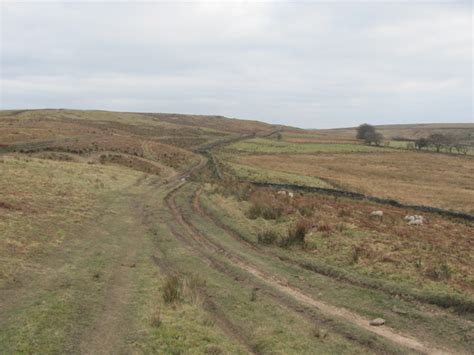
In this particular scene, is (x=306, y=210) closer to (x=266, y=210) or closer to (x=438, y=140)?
(x=266, y=210)

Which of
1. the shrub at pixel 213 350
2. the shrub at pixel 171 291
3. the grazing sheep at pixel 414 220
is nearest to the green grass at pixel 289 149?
the grazing sheep at pixel 414 220

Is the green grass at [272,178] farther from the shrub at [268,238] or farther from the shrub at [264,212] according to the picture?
the shrub at [268,238]

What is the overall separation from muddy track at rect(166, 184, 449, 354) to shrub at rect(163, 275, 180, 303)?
3.65 meters

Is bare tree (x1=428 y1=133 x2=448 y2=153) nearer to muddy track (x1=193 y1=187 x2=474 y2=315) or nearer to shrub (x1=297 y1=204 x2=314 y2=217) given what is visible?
shrub (x1=297 y1=204 x2=314 y2=217)

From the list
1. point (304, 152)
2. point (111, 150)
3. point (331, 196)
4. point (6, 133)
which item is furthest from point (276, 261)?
point (304, 152)

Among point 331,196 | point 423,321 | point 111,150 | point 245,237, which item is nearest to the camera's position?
point 423,321

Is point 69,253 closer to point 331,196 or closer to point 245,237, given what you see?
point 245,237

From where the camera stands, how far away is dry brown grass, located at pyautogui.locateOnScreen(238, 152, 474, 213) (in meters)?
57.4

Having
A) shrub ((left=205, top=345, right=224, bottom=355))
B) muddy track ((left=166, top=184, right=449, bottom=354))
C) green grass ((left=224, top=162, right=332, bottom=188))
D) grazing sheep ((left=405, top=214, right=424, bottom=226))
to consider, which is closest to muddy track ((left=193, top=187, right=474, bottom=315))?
muddy track ((left=166, top=184, right=449, bottom=354))

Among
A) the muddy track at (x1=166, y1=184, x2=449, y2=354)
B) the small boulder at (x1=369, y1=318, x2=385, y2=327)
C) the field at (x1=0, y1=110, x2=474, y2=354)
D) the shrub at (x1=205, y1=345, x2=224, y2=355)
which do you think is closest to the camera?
the shrub at (x1=205, y1=345, x2=224, y2=355)

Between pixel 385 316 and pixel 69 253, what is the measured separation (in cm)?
1283

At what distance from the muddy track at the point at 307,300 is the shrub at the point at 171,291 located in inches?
144

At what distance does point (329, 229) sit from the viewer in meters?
23.3

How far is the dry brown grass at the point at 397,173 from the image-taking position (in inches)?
2261
